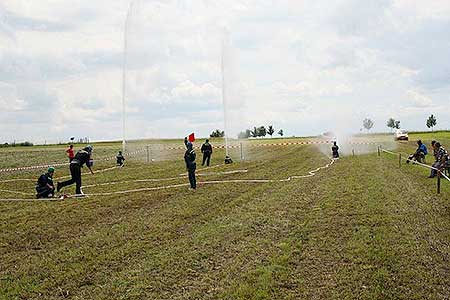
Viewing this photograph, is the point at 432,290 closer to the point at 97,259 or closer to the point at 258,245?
the point at 258,245

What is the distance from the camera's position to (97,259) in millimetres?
9953

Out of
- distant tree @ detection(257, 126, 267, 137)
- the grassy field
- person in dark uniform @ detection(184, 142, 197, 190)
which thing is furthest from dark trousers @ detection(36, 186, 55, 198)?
distant tree @ detection(257, 126, 267, 137)

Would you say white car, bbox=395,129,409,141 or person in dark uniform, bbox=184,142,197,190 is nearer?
person in dark uniform, bbox=184,142,197,190

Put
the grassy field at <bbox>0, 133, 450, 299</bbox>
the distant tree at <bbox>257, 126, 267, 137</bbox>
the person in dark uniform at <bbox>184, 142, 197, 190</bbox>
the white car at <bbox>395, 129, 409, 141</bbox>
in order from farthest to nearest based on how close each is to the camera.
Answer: the distant tree at <bbox>257, 126, 267, 137</bbox> → the white car at <bbox>395, 129, 409, 141</bbox> → the person in dark uniform at <bbox>184, 142, 197, 190</bbox> → the grassy field at <bbox>0, 133, 450, 299</bbox>

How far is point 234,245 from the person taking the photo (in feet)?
35.2

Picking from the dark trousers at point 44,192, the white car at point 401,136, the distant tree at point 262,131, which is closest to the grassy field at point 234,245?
the dark trousers at point 44,192

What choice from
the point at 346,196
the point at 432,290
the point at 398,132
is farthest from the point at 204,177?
the point at 398,132

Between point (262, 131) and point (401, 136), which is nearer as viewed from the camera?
point (401, 136)

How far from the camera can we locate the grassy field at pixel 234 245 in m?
8.07

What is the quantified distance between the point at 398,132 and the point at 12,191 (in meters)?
57.2

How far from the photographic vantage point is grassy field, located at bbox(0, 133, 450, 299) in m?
8.07

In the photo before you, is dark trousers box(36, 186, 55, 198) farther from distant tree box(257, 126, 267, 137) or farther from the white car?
distant tree box(257, 126, 267, 137)

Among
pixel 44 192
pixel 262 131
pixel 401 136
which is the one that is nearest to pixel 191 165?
pixel 44 192

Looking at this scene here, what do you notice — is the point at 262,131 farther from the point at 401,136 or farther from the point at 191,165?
the point at 191,165
